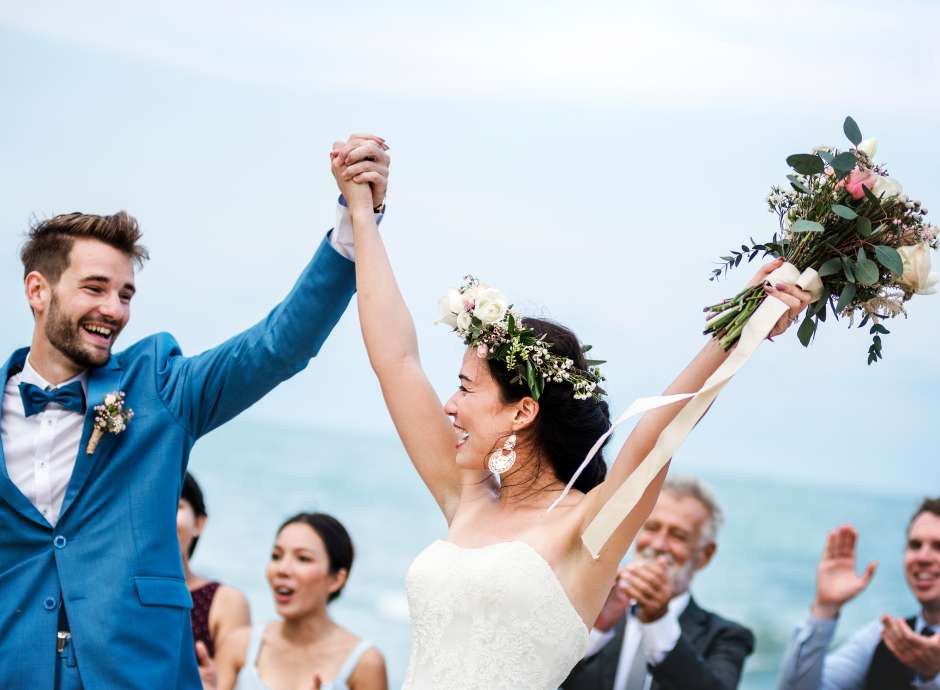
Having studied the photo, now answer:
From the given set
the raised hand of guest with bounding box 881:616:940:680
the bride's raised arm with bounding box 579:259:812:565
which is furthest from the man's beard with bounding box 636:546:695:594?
the bride's raised arm with bounding box 579:259:812:565

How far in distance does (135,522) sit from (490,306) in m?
1.13

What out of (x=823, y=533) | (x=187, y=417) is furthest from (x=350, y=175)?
(x=823, y=533)

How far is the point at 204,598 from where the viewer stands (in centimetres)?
580

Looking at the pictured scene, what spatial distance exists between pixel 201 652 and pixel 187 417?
6.68ft

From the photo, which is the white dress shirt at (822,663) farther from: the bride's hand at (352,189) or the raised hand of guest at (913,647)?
the bride's hand at (352,189)

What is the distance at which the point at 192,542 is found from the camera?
599 cm

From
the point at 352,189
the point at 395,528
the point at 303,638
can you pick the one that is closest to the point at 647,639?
the point at 303,638

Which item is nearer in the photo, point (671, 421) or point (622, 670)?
point (671, 421)

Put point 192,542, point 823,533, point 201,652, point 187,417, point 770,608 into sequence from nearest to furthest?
point 187,417 < point 201,652 < point 192,542 < point 770,608 < point 823,533

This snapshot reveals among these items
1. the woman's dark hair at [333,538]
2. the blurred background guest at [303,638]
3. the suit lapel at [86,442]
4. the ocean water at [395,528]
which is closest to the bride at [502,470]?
the suit lapel at [86,442]

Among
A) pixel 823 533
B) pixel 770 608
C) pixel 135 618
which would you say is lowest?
pixel 135 618

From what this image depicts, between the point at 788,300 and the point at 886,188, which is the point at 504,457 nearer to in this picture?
the point at 788,300

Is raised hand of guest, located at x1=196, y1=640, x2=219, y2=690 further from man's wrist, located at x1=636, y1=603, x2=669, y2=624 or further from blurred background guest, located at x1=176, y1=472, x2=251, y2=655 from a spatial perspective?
man's wrist, located at x1=636, y1=603, x2=669, y2=624

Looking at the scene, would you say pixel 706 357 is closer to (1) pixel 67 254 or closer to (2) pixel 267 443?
(1) pixel 67 254
